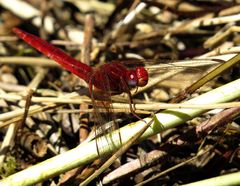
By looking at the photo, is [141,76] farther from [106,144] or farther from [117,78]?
[106,144]

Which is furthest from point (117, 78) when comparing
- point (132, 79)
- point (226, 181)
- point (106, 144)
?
point (226, 181)

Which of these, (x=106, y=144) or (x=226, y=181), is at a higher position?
(x=106, y=144)

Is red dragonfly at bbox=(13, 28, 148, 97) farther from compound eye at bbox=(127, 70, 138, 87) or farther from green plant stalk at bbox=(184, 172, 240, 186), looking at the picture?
green plant stalk at bbox=(184, 172, 240, 186)

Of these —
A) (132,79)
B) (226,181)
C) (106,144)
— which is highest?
(132,79)

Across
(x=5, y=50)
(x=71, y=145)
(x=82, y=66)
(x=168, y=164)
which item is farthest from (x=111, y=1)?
(x=168, y=164)

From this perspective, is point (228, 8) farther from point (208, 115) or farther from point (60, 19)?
point (60, 19)

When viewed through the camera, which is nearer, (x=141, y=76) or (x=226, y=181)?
(x=226, y=181)
